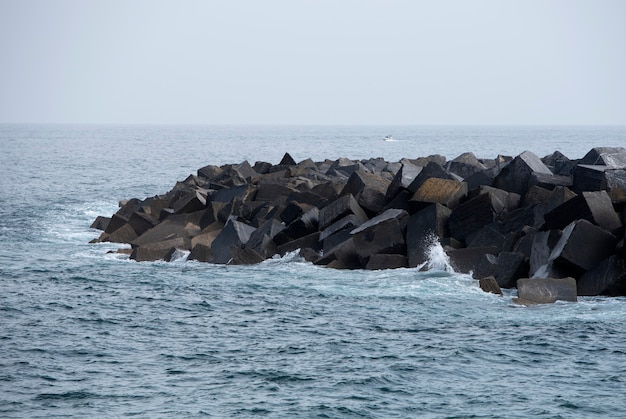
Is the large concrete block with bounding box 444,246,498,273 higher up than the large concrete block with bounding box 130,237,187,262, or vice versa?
the large concrete block with bounding box 444,246,498,273

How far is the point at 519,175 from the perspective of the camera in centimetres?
2295

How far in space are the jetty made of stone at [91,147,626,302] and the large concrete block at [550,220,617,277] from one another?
21 mm

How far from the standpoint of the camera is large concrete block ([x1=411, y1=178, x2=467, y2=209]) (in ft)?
71.4

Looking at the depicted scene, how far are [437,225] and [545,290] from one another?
14.0ft

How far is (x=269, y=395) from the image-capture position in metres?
11.9

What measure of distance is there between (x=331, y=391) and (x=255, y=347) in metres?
2.68

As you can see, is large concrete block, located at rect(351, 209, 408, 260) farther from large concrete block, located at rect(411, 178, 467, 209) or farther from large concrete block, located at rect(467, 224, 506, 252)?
large concrete block, located at rect(467, 224, 506, 252)

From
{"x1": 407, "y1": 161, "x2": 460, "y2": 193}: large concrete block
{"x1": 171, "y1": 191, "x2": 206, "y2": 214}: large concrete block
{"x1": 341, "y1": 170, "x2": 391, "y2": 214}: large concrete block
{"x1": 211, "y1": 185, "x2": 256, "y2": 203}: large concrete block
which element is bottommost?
{"x1": 171, "y1": 191, "x2": 206, "y2": 214}: large concrete block

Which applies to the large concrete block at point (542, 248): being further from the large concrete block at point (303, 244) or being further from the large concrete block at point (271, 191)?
the large concrete block at point (271, 191)

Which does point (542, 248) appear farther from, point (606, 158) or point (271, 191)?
point (271, 191)

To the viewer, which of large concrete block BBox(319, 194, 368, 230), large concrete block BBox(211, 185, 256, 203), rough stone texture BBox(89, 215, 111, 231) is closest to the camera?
large concrete block BBox(319, 194, 368, 230)

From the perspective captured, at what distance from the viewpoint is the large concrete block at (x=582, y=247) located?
685 inches

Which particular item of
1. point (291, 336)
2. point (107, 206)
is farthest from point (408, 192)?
point (107, 206)

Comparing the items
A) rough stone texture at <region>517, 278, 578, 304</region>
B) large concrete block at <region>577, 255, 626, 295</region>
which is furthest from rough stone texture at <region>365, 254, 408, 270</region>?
large concrete block at <region>577, 255, 626, 295</region>
